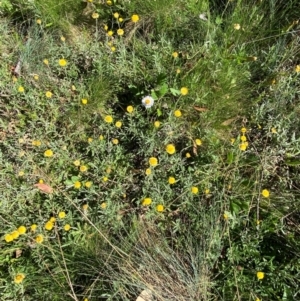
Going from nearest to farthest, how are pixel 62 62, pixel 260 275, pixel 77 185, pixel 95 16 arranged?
pixel 260 275 → pixel 77 185 → pixel 62 62 → pixel 95 16

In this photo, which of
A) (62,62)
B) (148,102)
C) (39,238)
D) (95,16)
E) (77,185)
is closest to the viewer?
(39,238)

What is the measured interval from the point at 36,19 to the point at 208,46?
1255 mm

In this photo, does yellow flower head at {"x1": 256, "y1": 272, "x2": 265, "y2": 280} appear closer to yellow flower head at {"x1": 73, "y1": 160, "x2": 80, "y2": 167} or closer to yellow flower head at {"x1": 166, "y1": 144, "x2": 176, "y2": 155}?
yellow flower head at {"x1": 166, "y1": 144, "x2": 176, "y2": 155}

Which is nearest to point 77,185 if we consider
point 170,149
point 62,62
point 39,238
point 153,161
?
point 39,238

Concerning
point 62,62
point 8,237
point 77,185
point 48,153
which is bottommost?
point 8,237

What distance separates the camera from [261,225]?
234cm

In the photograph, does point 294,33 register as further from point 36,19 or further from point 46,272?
point 46,272

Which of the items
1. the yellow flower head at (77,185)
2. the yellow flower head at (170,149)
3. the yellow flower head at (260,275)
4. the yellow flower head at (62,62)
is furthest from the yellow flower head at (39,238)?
the yellow flower head at (260,275)

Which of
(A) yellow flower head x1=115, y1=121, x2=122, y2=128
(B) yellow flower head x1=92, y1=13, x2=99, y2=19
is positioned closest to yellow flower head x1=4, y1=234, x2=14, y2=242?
(A) yellow flower head x1=115, y1=121, x2=122, y2=128

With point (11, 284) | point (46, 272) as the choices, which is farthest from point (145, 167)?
point (11, 284)

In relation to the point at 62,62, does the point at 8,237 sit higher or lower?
lower

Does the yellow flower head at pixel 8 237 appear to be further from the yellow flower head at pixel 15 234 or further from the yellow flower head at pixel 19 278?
the yellow flower head at pixel 19 278

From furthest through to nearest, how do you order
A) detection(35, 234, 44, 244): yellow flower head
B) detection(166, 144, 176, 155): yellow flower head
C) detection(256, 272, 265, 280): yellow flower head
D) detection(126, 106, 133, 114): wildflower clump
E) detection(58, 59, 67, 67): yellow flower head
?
1. detection(58, 59, 67, 67): yellow flower head
2. detection(126, 106, 133, 114): wildflower clump
3. detection(166, 144, 176, 155): yellow flower head
4. detection(35, 234, 44, 244): yellow flower head
5. detection(256, 272, 265, 280): yellow flower head

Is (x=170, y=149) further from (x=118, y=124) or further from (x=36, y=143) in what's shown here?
(x=36, y=143)
